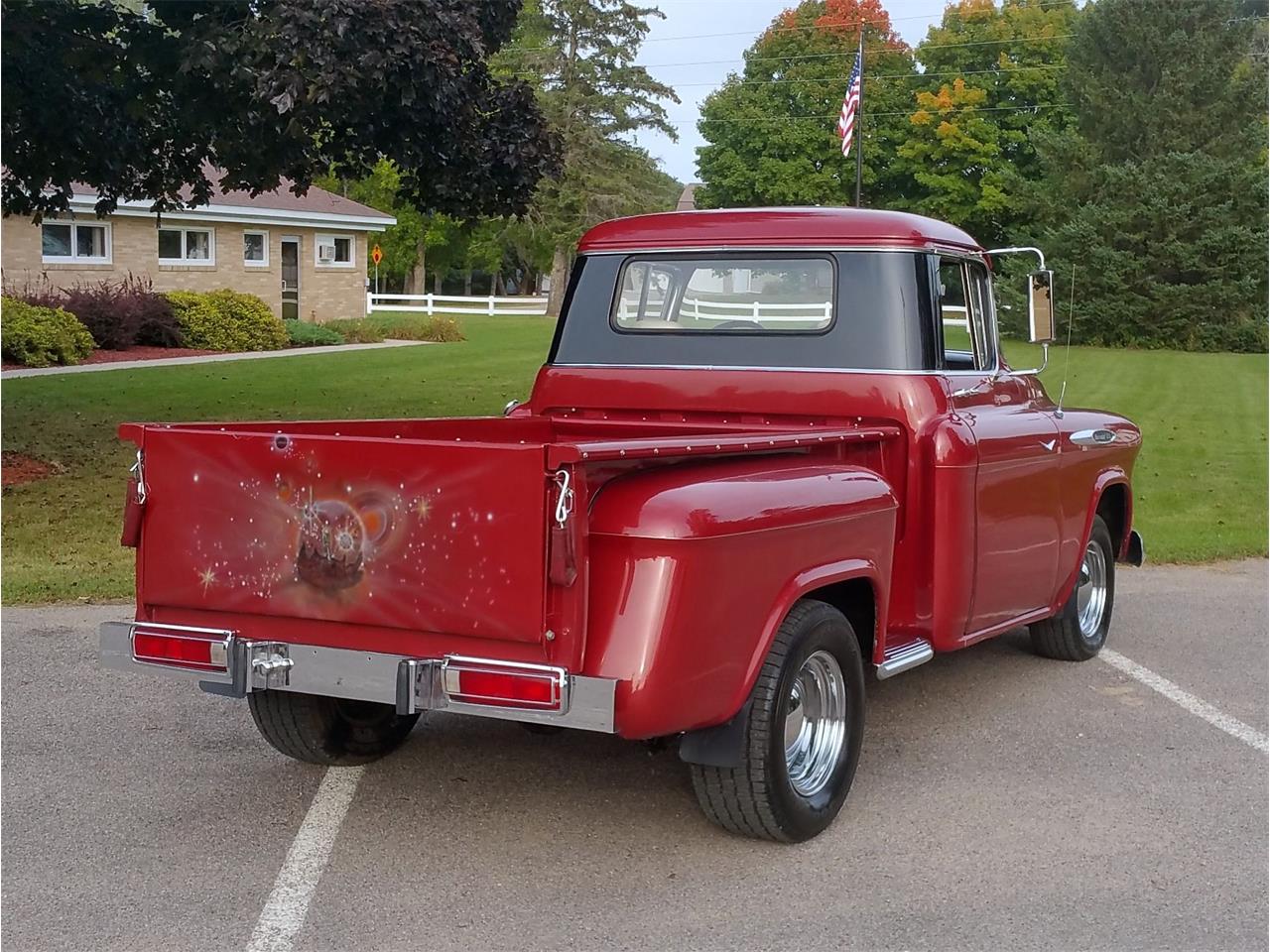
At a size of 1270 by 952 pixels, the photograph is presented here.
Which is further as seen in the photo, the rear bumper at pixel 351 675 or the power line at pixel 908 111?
the power line at pixel 908 111

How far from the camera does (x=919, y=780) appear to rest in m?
5.27

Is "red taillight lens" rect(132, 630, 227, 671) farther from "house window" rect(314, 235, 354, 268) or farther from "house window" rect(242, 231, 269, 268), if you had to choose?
"house window" rect(314, 235, 354, 268)

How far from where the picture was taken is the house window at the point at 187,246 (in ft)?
102

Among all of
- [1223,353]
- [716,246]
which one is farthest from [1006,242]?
[716,246]

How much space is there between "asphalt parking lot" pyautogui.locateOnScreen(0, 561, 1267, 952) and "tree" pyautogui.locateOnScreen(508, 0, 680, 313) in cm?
4741

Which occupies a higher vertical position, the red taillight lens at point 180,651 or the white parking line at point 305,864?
the red taillight lens at point 180,651

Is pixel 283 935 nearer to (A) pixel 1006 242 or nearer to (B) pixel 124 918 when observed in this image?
(B) pixel 124 918

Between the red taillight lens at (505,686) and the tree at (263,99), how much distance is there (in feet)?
22.4

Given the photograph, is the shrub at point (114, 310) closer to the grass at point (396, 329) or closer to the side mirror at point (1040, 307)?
the grass at point (396, 329)

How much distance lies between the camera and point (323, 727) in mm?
5133

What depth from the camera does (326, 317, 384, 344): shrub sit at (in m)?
32.0

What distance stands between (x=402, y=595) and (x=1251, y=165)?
130 ft

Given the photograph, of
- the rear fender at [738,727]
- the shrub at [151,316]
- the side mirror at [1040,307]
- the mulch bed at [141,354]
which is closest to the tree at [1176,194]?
the mulch bed at [141,354]

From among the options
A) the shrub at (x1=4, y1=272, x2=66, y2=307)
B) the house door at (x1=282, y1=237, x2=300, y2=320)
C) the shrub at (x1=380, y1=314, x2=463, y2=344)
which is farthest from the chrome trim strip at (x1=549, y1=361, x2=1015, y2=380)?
the house door at (x1=282, y1=237, x2=300, y2=320)
